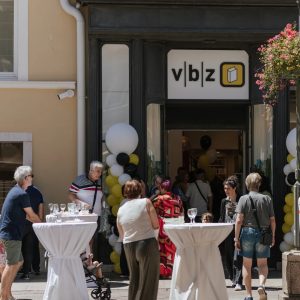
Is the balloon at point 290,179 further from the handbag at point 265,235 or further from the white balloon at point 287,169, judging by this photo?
the handbag at point 265,235

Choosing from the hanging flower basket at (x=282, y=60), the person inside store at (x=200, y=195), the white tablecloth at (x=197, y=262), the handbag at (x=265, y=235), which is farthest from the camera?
the person inside store at (x=200, y=195)

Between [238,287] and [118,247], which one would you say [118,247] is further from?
[238,287]

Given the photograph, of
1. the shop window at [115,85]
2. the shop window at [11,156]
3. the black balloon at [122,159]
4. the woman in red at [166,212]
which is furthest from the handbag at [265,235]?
the shop window at [11,156]

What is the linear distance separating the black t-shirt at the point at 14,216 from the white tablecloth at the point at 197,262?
205cm

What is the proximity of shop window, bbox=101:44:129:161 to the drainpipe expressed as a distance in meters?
0.34

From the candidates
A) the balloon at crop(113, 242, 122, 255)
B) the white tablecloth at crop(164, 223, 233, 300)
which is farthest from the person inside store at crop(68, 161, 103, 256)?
the white tablecloth at crop(164, 223, 233, 300)

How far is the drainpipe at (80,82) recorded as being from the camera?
14195 millimetres

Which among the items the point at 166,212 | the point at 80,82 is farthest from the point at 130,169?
the point at 80,82

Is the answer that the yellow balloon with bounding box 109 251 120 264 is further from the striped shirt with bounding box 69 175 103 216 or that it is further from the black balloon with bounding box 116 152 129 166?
the black balloon with bounding box 116 152 129 166

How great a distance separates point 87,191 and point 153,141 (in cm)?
185

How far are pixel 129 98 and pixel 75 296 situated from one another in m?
4.88

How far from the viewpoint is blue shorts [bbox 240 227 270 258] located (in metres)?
10.9

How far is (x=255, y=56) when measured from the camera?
47.6ft

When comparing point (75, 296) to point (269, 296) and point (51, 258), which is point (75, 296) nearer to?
point (51, 258)
